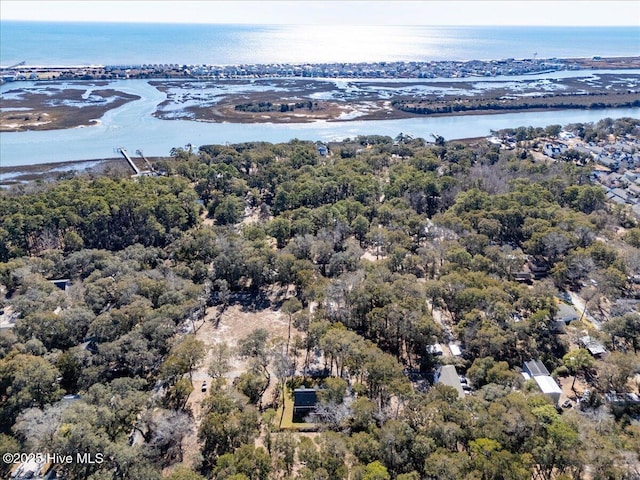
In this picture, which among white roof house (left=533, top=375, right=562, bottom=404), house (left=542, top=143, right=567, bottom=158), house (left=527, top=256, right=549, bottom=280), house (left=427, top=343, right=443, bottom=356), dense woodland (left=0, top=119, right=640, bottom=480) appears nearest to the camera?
dense woodland (left=0, top=119, right=640, bottom=480)

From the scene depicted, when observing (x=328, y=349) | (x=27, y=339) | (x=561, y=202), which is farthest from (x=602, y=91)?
(x=27, y=339)

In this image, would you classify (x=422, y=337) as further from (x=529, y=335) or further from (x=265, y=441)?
(x=265, y=441)

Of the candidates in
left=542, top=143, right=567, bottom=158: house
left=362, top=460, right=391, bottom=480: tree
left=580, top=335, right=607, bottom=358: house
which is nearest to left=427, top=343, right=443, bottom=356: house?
left=580, top=335, right=607, bottom=358: house

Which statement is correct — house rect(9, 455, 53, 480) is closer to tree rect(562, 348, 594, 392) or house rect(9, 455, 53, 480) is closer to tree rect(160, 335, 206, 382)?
tree rect(160, 335, 206, 382)

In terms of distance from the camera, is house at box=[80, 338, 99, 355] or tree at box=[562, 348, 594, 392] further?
house at box=[80, 338, 99, 355]

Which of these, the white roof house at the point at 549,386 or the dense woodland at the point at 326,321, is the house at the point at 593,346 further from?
the white roof house at the point at 549,386

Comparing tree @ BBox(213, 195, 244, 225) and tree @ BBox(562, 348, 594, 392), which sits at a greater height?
tree @ BBox(213, 195, 244, 225)

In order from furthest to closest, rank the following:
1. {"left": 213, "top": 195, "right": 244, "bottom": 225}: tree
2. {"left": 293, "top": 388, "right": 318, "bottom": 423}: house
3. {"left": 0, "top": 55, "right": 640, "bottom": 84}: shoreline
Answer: {"left": 0, "top": 55, "right": 640, "bottom": 84}: shoreline, {"left": 213, "top": 195, "right": 244, "bottom": 225}: tree, {"left": 293, "top": 388, "right": 318, "bottom": 423}: house
